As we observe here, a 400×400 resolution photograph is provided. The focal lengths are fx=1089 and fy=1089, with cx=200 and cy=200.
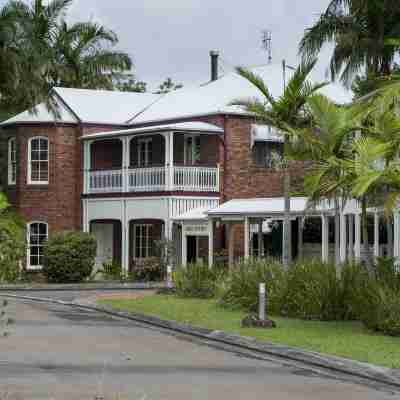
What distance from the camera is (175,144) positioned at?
4125 cm

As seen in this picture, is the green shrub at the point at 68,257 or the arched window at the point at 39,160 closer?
the green shrub at the point at 68,257

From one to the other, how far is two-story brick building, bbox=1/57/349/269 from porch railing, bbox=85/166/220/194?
0.04 metres

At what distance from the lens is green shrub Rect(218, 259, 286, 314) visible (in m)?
22.8

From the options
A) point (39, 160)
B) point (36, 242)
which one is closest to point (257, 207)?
point (36, 242)

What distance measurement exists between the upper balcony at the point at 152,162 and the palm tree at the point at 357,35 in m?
7.20

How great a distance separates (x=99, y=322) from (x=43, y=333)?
113 inches

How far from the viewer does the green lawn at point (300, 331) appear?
1598 centimetres

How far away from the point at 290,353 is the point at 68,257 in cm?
2158

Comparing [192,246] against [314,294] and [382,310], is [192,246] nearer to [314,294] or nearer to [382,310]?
[314,294]

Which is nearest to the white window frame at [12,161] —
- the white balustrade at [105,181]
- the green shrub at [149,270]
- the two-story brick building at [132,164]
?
the two-story brick building at [132,164]

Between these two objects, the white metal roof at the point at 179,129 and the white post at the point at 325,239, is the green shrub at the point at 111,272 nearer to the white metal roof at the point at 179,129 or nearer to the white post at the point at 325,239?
the white metal roof at the point at 179,129

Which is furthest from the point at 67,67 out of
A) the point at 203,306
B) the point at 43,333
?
the point at 43,333

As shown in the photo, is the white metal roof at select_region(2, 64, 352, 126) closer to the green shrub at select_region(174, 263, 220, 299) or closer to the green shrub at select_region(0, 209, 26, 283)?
the green shrub at select_region(174, 263, 220, 299)

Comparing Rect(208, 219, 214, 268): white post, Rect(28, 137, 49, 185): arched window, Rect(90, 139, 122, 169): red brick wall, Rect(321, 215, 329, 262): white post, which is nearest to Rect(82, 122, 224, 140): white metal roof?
Rect(90, 139, 122, 169): red brick wall
